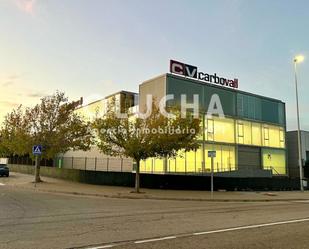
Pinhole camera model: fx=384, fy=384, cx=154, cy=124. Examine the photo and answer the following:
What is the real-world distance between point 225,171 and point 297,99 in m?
9.96

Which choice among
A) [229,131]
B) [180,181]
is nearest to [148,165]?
[180,181]

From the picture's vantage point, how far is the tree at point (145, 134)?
25406mm

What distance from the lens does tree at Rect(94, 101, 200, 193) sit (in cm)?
2541

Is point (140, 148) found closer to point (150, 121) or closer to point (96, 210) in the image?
point (150, 121)

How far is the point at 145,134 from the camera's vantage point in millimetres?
25703

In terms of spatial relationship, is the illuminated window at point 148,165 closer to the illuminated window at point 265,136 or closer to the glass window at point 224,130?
the glass window at point 224,130

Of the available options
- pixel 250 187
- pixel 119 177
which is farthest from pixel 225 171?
pixel 119 177

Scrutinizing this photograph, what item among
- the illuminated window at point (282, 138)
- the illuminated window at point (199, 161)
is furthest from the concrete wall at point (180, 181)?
the illuminated window at point (282, 138)

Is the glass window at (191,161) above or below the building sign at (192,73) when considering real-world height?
below

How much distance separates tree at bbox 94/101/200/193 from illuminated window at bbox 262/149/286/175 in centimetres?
2208

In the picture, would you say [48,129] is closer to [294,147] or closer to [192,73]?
[192,73]

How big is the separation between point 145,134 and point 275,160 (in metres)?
26.8

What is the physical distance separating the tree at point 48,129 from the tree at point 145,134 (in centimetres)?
580

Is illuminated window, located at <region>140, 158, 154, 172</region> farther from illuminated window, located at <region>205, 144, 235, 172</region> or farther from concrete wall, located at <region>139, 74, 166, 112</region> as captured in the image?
illuminated window, located at <region>205, 144, 235, 172</region>
